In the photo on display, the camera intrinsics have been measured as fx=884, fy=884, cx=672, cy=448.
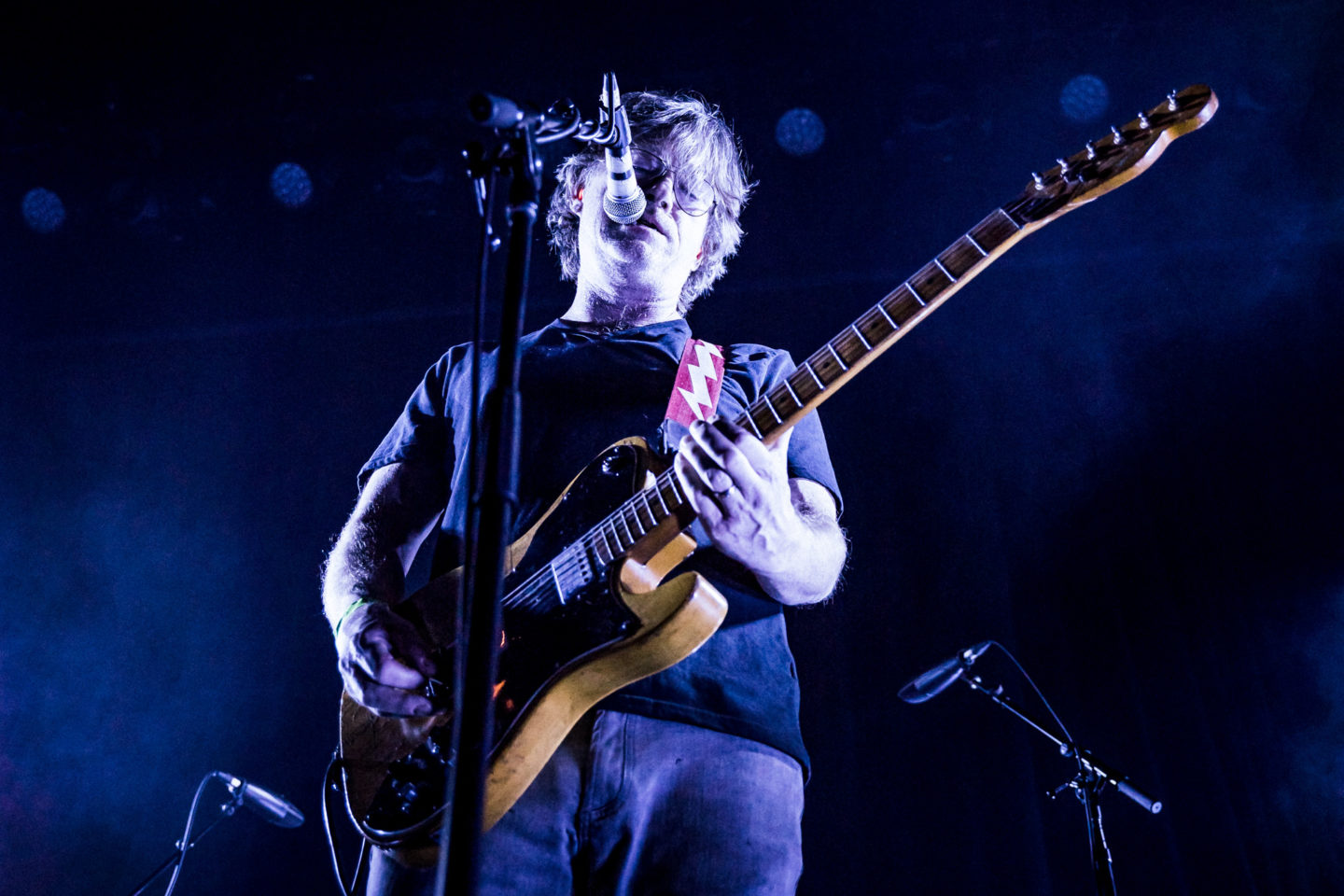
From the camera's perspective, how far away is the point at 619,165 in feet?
5.66

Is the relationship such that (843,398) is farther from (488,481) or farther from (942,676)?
(488,481)

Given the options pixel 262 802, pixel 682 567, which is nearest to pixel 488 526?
pixel 682 567

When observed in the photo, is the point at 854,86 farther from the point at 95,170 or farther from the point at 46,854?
the point at 46,854

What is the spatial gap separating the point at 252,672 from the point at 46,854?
1518 millimetres

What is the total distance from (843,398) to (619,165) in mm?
3584

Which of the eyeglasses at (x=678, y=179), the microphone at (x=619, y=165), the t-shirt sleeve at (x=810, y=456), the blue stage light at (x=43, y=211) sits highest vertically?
the blue stage light at (x=43, y=211)

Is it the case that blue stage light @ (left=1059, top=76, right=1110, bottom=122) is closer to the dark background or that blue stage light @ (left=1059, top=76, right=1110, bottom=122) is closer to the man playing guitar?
the dark background

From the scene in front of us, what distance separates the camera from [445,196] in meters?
5.41

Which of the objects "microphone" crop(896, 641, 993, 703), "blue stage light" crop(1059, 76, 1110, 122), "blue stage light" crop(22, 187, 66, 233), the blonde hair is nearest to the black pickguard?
the blonde hair

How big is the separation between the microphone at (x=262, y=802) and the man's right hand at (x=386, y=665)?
274 cm

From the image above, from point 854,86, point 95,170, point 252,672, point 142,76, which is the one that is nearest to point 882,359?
point 854,86

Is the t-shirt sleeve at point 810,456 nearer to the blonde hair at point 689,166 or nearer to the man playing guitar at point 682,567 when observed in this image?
the man playing guitar at point 682,567

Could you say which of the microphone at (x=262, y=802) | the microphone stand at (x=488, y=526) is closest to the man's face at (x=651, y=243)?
the microphone stand at (x=488, y=526)

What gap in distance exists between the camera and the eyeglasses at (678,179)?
2824mm
